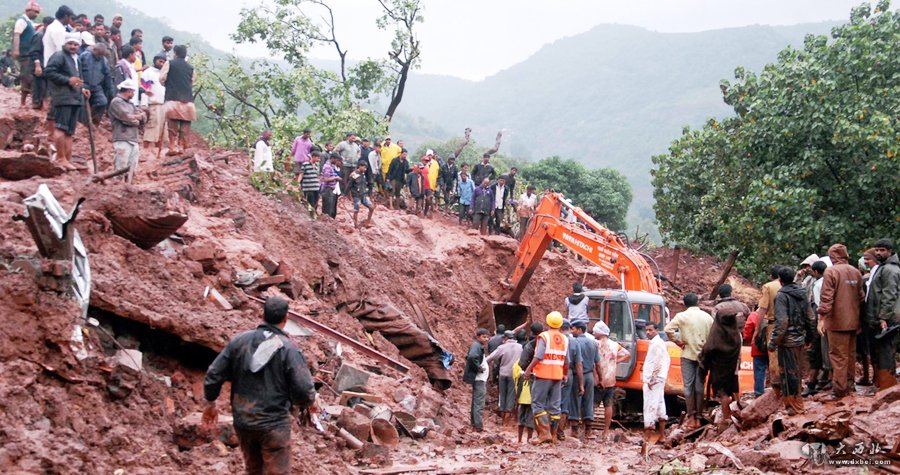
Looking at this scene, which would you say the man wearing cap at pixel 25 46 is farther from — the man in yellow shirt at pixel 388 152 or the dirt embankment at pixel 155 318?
the man in yellow shirt at pixel 388 152

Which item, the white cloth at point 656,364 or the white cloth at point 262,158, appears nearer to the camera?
the white cloth at point 656,364

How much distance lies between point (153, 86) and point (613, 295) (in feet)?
29.9

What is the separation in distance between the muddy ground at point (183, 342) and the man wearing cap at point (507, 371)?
456mm

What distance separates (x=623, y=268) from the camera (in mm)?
18453

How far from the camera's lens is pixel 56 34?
14.7 m

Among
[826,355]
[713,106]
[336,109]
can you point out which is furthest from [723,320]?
[713,106]

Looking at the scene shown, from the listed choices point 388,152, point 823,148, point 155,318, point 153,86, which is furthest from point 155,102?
point 823,148

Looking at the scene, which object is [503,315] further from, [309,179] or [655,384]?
[655,384]

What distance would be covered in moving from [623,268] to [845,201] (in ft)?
14.7

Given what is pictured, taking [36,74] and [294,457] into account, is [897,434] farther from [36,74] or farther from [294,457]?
[36,74]

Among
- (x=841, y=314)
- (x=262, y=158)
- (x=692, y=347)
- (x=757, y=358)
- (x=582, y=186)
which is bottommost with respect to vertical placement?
(x=757, y=358)

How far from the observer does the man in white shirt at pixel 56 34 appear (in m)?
14.5

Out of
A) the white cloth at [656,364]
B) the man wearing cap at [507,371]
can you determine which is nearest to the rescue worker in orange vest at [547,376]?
the white cloth at [656,364]

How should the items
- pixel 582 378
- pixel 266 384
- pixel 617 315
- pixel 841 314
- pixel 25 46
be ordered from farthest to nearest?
pixel 617 315
pixel 25 46
pixel 582 378
pixel 841 314
pixel 266 384
